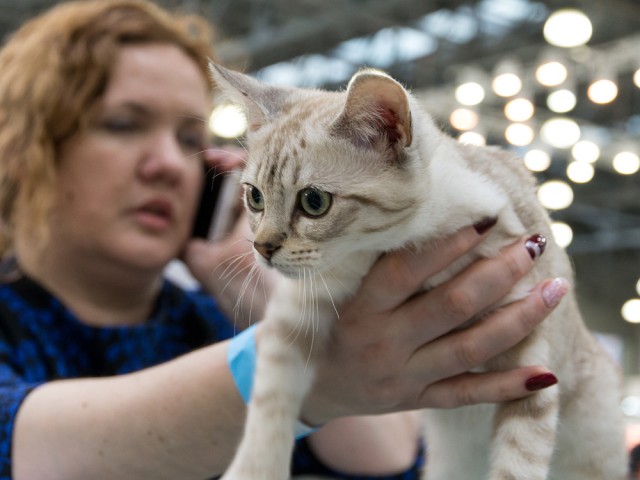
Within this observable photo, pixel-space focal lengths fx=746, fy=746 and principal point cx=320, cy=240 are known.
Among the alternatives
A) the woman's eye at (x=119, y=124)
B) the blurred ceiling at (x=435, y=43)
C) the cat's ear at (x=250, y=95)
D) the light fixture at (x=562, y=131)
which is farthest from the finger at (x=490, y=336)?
the light fixture at (x=562, y=131)

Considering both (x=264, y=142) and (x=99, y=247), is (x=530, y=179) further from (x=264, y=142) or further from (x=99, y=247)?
(x=99, y=247)

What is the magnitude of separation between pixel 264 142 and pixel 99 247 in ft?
2.44

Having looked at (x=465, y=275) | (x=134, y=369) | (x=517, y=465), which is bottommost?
(x=134, y=369)

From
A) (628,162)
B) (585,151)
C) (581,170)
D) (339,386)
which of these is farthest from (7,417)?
(581,170)

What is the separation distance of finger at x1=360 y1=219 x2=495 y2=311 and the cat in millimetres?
18

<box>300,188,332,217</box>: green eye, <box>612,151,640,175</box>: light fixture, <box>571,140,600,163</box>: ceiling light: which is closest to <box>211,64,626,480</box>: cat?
<box>300,188,332,217</box>: green eye

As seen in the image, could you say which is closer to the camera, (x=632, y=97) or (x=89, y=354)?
(x=89, y=354)

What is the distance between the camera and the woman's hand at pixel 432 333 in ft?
3.53

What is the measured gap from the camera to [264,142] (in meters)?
1.16

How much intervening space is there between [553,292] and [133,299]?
1.19m

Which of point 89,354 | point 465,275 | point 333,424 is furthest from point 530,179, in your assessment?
point 89,354

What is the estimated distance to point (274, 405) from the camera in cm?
118

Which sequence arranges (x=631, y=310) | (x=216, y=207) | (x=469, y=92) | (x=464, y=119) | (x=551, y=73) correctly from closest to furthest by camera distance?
(x=216, y=207) → (x=551, y=73) → (x=469, y=92) → (x=464, y=119) → (x=631, y=310)

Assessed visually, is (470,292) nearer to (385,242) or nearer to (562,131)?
(385,242)
